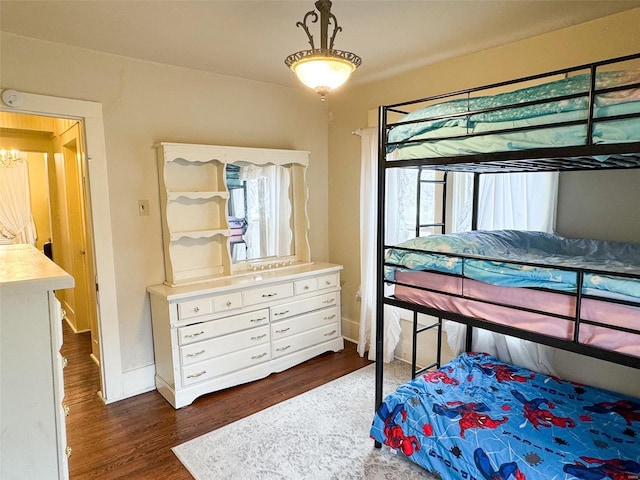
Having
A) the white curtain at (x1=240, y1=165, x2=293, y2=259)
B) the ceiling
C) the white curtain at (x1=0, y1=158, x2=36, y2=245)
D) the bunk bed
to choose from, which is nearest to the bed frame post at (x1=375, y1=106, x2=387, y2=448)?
the bunk bed

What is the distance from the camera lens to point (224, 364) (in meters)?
3.02

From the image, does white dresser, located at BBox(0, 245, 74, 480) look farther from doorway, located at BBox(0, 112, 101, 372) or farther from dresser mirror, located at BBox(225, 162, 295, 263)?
doorway, located at BBox(0, 112, 101, 372)

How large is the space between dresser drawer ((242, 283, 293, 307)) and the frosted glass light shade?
180 cm

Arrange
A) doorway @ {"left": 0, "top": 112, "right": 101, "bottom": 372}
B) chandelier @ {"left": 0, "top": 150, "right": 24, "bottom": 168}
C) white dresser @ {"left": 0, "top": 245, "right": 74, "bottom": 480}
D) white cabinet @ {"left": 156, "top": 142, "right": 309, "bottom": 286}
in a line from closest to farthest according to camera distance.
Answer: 1. white dresser @ {"left": 0, "top": 245, "right": 74, "bottom": 480}
2. white cabinet @ {"left": 156, "top": 142, "right": 309, "bottom": 286}
3. doorway @ {"left": 0, "top": 112, "right": 101, "bottom": 372}
4. chandelier @ {"left": 0, "top": 150, "right": 24, "bottom": 168}

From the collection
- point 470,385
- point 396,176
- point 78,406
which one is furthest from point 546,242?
point 78,406

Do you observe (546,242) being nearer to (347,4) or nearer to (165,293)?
(347,4)

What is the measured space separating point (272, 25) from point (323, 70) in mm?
757

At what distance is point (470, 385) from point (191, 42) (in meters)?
2.86

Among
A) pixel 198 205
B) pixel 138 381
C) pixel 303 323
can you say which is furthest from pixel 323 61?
pixel 138 381

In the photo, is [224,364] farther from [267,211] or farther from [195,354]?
[267,211]

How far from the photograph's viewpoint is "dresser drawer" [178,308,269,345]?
282cm

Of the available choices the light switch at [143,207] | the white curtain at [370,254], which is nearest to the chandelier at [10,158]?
the light switch at [143,207]

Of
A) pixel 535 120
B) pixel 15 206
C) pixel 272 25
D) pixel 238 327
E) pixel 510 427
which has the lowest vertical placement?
pixel 510 427

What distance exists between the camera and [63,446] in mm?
1263
